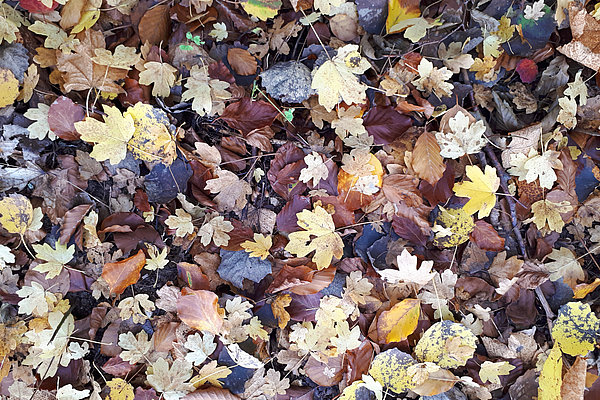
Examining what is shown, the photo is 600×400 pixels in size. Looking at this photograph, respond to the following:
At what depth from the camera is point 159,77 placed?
5.33ft

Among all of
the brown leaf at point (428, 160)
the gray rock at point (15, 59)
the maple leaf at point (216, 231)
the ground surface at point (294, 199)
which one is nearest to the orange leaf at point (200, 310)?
the ground surface at point (294, 199)

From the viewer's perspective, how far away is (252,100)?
1.67 metres

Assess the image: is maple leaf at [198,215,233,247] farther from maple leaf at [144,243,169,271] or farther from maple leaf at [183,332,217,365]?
maple leaf at [183,332,217,365]

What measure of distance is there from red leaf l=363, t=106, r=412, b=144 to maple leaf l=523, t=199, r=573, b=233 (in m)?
0.70

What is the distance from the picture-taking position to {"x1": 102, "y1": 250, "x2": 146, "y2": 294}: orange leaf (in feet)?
5.32

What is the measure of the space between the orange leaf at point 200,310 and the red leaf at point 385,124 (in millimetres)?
978

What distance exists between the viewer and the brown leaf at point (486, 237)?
5.68 feet

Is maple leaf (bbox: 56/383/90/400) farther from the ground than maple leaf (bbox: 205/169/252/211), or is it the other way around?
maple leaf (bbox: 205/169/252/211)

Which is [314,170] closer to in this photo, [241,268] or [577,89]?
[241,268]

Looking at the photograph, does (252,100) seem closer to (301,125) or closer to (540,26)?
(301,125)

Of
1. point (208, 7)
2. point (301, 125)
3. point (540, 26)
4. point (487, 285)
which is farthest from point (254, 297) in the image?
point (540, 26)

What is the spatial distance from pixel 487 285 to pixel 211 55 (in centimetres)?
163

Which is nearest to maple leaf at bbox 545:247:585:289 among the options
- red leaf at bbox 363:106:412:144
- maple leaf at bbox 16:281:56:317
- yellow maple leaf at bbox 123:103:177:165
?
red leaf at bbox 363:106:412:144

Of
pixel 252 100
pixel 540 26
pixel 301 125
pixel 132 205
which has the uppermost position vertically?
pixel 540 26
